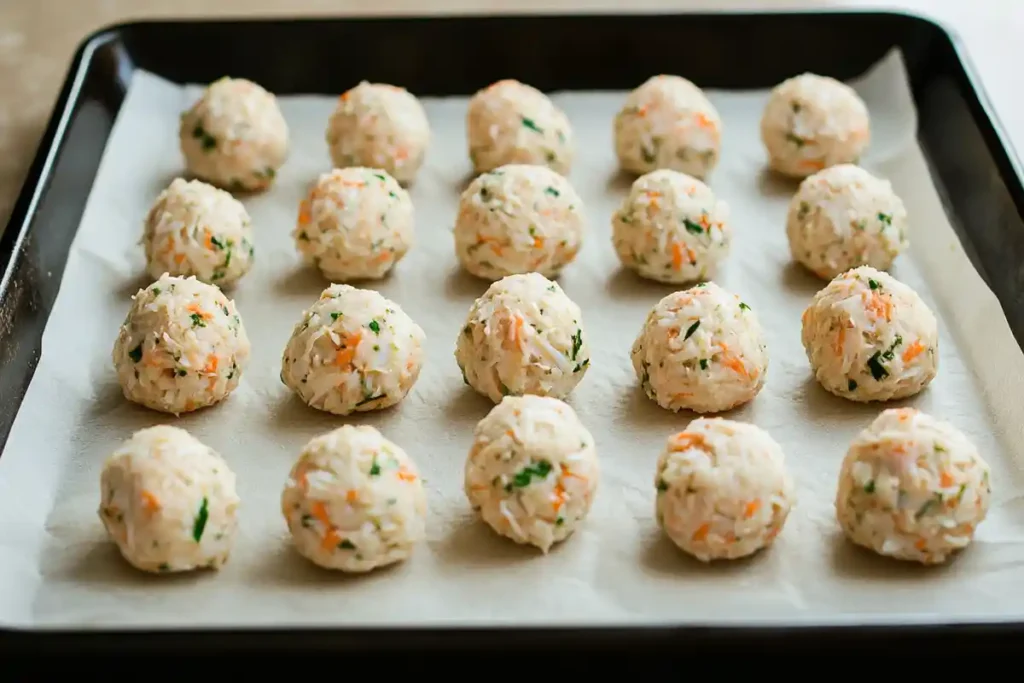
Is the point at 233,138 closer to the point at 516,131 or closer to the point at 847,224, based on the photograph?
the point at 516,131

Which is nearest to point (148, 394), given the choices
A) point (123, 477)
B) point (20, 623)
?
point (123, 477)

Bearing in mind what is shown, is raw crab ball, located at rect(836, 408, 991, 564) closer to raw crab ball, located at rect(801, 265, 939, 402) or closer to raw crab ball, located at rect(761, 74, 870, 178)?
raw crab ball, located at rect(801, 265, 939, 402)

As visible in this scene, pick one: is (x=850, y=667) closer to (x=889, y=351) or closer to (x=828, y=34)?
(x=889, y=351)

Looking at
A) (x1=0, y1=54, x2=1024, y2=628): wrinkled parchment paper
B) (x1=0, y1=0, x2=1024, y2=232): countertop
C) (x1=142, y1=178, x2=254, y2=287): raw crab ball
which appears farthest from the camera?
(x1=0, y1=0, x2=1024, y2=232): countertop

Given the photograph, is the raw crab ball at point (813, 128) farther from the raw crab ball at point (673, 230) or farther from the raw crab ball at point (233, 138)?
the raw crab ball at point (233, 138)

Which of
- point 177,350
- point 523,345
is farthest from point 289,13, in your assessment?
point 523,345

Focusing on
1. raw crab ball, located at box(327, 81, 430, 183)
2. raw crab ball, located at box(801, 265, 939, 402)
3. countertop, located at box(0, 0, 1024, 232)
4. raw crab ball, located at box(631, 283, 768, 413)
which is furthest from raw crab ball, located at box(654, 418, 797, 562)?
countertop, located at box(0, 0, 1024, 232)
